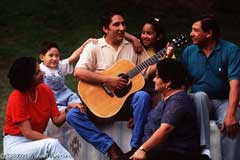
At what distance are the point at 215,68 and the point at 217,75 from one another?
0.07 m

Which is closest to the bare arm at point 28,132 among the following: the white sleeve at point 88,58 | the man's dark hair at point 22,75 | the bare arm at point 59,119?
the man's dark hair at point 22,75

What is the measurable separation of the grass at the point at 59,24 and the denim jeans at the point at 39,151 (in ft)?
17.5

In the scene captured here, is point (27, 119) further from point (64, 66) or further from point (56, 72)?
point (64, 66)

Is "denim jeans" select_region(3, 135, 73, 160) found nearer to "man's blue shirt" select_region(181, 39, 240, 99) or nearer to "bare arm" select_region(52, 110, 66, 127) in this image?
"bare arm" select_region(52, 110, 66, 127)

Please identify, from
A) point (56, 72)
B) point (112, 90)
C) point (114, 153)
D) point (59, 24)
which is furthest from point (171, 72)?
point (59, 24)

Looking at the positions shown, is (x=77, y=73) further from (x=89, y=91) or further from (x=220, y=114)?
(x=220, y=114)

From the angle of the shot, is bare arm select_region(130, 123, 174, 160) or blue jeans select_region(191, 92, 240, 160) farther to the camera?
blue jeans select_region(191, 92, 240, 160)

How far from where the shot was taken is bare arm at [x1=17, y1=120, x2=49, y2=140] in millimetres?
5684

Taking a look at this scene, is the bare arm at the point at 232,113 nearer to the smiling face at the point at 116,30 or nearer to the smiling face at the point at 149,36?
the smiling face at the point at 149,36

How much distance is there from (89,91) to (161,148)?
113 centimetres

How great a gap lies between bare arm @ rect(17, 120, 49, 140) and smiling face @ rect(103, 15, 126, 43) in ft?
4.44

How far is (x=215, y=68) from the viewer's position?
20.7ft

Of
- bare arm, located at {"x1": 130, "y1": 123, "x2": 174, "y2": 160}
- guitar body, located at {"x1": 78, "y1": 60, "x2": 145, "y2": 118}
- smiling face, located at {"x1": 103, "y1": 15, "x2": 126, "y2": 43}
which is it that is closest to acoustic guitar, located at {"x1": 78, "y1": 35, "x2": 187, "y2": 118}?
guitar body, located at {"x1": 78, "y1": 60, "x2": 145, "y2": 118}

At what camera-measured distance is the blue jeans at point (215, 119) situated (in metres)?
5.91
